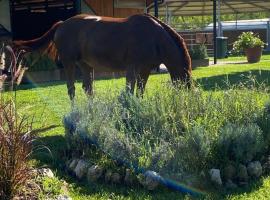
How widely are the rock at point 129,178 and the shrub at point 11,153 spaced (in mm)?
1129

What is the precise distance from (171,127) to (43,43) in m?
4.26

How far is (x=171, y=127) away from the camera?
589 centimetres

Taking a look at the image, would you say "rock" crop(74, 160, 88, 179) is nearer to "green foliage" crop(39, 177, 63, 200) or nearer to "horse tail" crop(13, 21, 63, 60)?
"green foliage" crop(39, 177, 63, 200)

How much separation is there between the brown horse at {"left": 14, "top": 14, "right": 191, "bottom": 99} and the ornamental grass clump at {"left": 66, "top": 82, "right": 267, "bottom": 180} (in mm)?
1307

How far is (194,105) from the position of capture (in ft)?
20.1

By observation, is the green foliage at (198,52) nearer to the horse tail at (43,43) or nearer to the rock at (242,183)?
the horse tail at (43,43)

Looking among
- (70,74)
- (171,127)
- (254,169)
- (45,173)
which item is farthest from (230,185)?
(70,74)

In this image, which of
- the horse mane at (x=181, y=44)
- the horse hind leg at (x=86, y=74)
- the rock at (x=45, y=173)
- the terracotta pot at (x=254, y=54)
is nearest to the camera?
the rock at (x=45, y=173)

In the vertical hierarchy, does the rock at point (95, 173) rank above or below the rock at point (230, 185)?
above

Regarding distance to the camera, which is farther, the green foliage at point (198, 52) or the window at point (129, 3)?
the green foliage at point (198, 52)

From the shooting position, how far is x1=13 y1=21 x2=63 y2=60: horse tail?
9109 millimetres

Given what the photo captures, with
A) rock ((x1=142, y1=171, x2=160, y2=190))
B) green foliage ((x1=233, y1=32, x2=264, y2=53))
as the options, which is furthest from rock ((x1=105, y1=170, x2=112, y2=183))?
green foliage ((x1=233, y1=32, x2=264, y2=53))

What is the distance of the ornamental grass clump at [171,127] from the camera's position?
5.29 m

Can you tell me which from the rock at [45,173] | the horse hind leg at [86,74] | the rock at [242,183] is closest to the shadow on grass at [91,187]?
the rock at [45,173]
